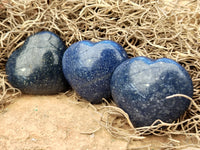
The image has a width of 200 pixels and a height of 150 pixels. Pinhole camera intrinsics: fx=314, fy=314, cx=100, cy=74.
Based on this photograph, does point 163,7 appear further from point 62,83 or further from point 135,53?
point 62,83

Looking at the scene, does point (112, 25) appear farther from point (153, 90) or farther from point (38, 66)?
point (153, 90)

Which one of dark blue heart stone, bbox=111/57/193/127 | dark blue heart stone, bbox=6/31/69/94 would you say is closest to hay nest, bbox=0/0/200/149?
dark blue heart stone, bbox=6/31/69/94

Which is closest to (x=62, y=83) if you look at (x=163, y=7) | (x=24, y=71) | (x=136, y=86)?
(x=24, y=71)

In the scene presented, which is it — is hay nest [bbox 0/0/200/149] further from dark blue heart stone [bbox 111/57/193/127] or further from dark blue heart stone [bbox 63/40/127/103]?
dark blue heart stone [bbox 111/57/193/127]

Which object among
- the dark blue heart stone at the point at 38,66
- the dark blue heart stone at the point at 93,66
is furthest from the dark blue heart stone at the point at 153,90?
the dark blue heart stone at the point at 38,66

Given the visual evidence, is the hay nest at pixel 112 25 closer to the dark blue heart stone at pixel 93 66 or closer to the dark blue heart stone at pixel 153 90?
the dark blue heart stone at pixel 93 66
